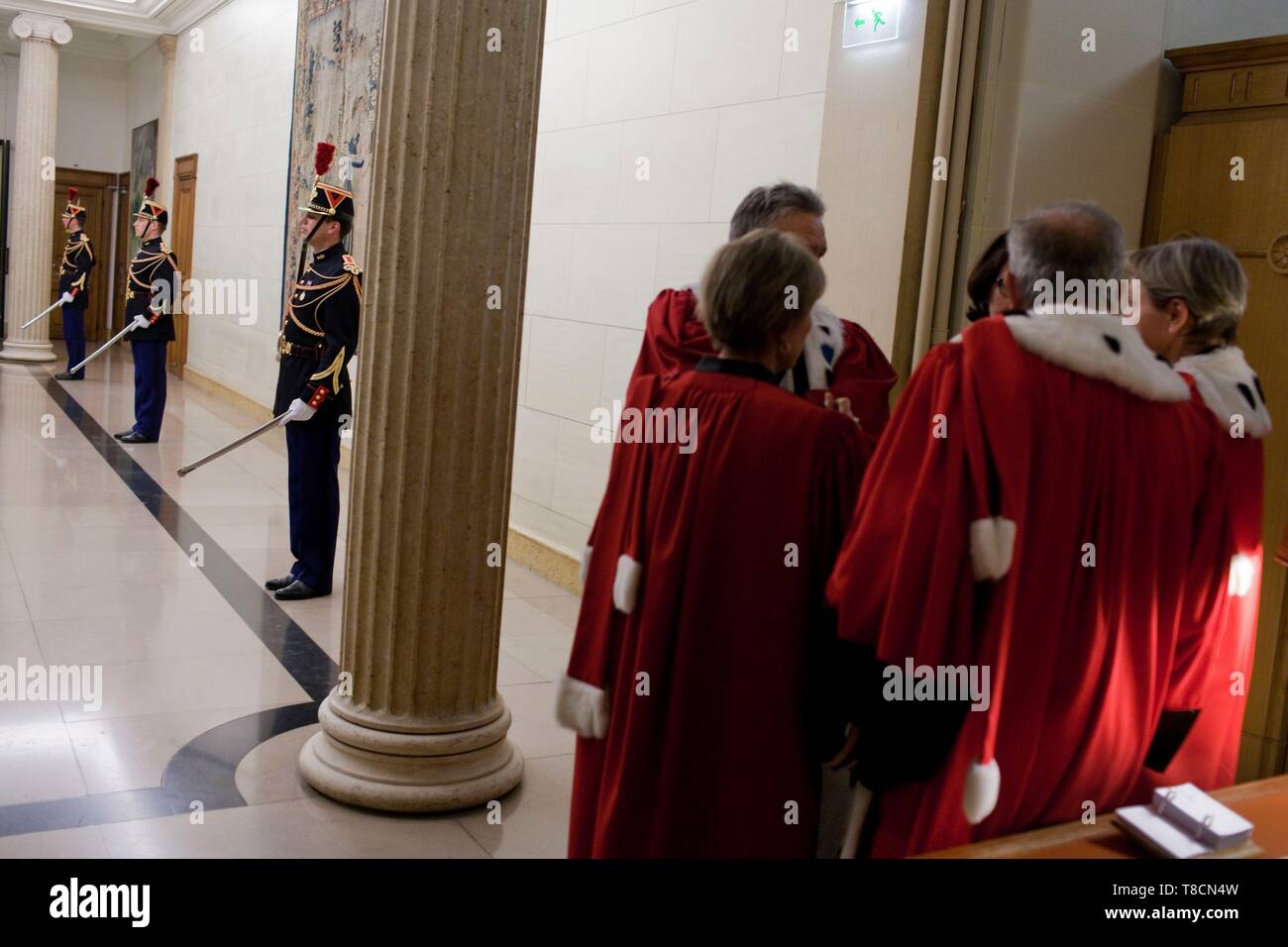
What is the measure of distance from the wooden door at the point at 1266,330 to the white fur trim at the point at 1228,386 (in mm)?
1451

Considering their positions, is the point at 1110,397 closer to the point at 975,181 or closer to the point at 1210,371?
the point at 1210,371

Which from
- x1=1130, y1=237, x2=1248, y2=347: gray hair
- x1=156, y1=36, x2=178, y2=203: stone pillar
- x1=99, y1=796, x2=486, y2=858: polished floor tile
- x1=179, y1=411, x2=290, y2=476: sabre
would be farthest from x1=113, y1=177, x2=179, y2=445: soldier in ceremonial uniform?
x1=1130, y1=237, x2=1248, y2=347: gray hair

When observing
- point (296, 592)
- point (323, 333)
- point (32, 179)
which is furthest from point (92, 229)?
point (296, 592)

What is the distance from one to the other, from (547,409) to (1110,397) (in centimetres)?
449

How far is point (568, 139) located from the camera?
20.0 feet

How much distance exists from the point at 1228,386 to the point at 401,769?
2.22m

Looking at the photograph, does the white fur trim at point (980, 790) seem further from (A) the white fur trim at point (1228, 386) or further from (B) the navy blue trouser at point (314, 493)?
(B) the navy blue trouser at point (314, 493)

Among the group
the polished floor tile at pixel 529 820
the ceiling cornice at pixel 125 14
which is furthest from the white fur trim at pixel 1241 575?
the ceiling cornice at pixel 125 14

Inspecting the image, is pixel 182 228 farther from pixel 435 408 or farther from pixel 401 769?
pixel 401 769

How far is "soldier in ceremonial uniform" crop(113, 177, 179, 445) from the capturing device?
28.8ft

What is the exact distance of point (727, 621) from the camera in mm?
2025

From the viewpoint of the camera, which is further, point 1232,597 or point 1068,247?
point 1232,597

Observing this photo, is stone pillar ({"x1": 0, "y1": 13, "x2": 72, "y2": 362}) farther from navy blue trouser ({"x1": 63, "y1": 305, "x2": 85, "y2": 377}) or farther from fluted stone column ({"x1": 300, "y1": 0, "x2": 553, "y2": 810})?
fluted stone column ({"x1": 300, "y1": 0, "x2": 553, "y2": 810})
